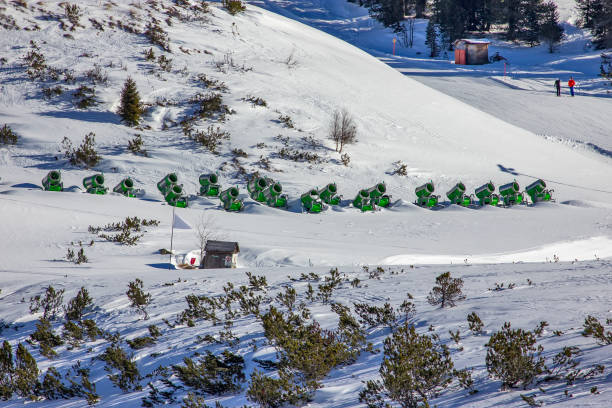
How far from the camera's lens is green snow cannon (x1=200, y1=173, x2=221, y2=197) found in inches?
752

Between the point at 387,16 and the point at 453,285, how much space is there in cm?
6002

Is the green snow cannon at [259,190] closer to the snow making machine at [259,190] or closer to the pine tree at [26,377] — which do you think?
the snow making machine at [259,190]

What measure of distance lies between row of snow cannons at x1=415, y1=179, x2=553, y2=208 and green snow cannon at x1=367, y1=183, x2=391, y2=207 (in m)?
1.31

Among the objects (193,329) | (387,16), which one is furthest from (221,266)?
(387,16)

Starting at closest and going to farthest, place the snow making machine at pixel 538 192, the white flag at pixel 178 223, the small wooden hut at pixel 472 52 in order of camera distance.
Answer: the white flag at pixel 178 223
the snow making machine at pixel 538 192
the small wooden hut at pixel 472 52

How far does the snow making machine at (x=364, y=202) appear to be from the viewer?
61.9ft

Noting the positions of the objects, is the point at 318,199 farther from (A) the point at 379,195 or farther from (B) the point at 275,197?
(A) the point at 379,195

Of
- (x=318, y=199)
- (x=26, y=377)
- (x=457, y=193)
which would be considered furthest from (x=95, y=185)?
(x=457, y=193)

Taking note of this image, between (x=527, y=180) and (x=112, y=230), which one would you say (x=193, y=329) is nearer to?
(x=112, y=230)

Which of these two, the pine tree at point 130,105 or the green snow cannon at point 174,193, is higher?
the pine tree at point 130,105

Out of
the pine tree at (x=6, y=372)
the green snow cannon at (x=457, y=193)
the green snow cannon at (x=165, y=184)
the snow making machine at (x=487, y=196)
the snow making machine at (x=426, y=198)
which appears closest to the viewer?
the pine tree at (x=6, y=372)

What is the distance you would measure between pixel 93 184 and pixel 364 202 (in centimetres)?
980

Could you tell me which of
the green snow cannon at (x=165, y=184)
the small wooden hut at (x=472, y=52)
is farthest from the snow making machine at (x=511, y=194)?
the small wooden hut at (x=472, y=52)

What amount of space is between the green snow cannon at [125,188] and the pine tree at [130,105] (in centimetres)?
612
